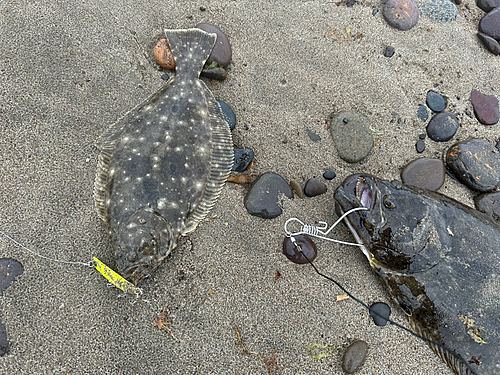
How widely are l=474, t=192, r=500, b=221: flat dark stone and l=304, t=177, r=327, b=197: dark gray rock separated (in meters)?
2.04

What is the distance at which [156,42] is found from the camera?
4.00 metres

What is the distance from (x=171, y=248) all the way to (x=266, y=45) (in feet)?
9.79

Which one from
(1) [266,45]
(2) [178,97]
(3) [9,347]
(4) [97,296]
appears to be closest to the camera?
(3) [9,347]

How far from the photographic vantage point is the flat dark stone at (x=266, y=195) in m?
3.48

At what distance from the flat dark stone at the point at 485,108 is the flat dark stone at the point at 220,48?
346 cm

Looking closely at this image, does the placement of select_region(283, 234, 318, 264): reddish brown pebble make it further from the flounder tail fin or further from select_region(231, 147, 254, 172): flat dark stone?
the flounder tail fin

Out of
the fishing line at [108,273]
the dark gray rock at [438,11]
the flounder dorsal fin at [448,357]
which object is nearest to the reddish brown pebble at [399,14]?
the dark gray rock at [438,11]

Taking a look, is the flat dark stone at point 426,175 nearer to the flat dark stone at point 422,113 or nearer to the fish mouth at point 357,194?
the flat dark stone at point 422,113

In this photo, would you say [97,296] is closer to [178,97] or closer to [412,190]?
[178,97]

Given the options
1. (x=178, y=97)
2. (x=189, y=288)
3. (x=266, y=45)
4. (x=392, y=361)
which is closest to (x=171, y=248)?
(x=189, y=288)

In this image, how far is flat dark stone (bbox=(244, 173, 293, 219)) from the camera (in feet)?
11.4

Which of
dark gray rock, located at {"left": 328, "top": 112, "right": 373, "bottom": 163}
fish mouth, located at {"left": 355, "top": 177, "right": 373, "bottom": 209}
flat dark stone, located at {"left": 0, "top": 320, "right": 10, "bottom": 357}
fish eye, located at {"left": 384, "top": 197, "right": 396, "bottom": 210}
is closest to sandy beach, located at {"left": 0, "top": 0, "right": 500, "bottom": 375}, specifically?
flat dark stone, located at {"left": 0, "top": 320, "right": 10, "bottom": 357}

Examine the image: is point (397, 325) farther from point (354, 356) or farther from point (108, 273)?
point (108, 273)

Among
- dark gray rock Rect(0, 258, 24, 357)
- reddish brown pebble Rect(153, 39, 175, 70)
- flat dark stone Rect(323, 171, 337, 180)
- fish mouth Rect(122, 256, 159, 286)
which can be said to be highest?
reddish brown pebble Rect(153, 39, 175, 70)
